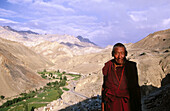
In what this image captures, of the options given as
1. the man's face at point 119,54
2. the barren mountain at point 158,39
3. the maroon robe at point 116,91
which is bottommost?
the maroon robe at point 116,91

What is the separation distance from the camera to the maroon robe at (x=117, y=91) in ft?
9.84

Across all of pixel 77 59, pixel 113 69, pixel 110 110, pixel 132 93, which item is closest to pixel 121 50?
pixel 113 69

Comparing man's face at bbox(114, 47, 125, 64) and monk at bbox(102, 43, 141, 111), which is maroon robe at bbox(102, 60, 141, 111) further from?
man's face at bbox(114, 47, 125, 64)

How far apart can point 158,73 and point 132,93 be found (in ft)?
74.1

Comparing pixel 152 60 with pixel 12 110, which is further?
pixel 12 110

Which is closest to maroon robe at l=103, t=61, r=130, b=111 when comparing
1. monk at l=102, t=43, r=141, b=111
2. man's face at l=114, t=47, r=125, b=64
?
monk at l=102, t=43, r=141, b=111

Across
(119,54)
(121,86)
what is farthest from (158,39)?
(121,86)

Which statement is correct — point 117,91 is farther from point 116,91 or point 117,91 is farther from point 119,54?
point 119,54

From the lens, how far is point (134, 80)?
3.10 meters

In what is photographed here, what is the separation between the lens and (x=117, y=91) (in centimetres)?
299

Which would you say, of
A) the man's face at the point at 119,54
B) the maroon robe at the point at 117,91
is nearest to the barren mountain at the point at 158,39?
the man's face at the point at 119,54

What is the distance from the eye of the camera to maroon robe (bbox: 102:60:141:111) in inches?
118

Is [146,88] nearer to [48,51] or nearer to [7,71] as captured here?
[7,71]

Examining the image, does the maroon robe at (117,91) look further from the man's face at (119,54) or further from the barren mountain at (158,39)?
the barren mountain at (158,39)
